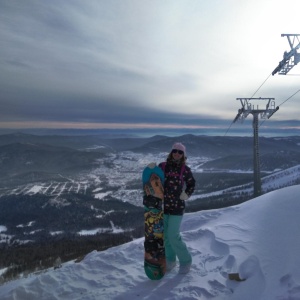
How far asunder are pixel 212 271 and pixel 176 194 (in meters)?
2.15

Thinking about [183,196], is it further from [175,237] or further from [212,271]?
[212,271]

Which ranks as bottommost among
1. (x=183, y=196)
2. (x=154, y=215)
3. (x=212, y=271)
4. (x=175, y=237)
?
(x=212, y=271)

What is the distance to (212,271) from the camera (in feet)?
22.8

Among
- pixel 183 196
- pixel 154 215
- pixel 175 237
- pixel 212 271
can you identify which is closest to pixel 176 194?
pixel 183 196

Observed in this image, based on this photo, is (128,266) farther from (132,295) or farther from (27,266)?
(27,266)

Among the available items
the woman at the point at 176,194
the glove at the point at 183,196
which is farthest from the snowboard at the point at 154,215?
the glove at the point at 183,196

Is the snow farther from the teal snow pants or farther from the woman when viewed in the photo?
the woman

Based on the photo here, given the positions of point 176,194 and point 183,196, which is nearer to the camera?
point 183,196

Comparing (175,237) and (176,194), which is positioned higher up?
(176,194)

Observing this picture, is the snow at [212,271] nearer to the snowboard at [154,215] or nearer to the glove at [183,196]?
the snowboard at [154,215]

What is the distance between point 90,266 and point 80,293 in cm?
153

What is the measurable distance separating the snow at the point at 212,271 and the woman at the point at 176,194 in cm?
59

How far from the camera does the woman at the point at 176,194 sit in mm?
6938

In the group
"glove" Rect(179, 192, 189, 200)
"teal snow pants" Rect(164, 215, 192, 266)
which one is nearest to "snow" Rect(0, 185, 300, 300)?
"teal snow pants" Rect(164, 215, 192, 266)
